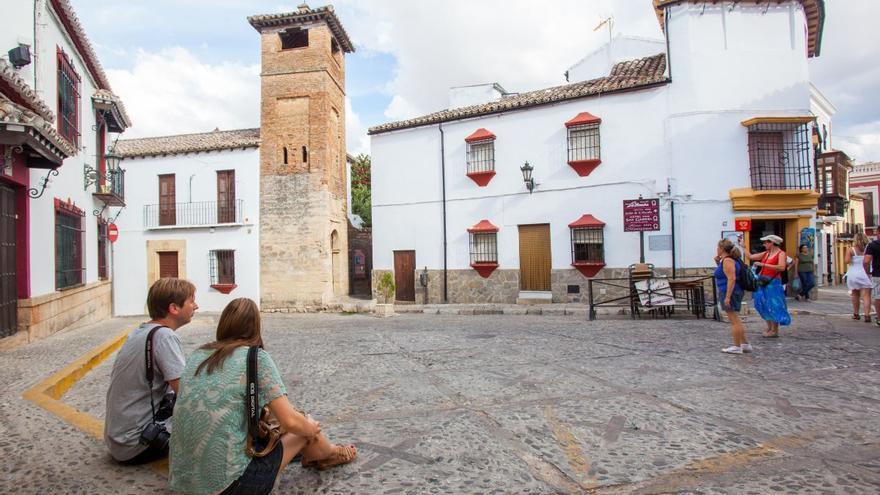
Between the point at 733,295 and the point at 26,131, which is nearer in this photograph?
the point at 26,131

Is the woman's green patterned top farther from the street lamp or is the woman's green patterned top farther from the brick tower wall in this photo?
the brick tower wall

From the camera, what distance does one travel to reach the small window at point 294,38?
61.5ft

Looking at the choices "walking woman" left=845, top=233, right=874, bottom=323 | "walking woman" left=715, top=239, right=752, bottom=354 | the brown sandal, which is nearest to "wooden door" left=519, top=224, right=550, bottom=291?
"walking woman" left=845, top=233, right=874, bottom=323

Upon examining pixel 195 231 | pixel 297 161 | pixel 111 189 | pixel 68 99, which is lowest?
pixel 195 231

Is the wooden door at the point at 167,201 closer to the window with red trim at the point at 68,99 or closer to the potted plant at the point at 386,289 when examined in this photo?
the window with red trim at the point at 68,99

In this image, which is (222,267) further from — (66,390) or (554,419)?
(554,419)

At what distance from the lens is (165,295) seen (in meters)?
2.98

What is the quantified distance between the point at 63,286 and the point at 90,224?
3111 millimetres

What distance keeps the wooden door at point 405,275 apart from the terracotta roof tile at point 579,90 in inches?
177

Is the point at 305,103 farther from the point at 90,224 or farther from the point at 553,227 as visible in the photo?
the point at 553,227

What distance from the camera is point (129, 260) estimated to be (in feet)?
62.1

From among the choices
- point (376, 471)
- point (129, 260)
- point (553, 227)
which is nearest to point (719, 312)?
point (553, 227)

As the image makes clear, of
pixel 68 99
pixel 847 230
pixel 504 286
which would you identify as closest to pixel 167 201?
pixel 68 99

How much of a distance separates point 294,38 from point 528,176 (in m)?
10.7
